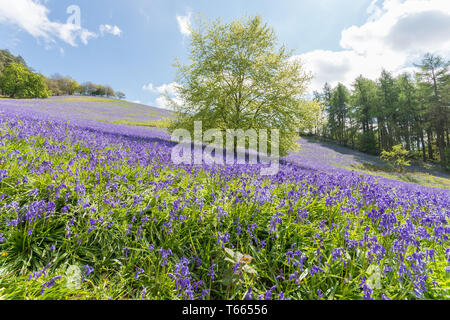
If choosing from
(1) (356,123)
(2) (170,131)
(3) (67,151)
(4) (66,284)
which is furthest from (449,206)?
(1) (356,123)

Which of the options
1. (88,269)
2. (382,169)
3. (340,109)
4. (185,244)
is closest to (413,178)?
(382,169)

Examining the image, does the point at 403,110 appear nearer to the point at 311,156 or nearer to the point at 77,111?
the point at 311,156

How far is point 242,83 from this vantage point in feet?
39.0

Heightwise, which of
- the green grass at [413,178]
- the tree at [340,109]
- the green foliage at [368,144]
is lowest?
the green grass at [413,178]

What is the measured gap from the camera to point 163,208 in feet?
10.5

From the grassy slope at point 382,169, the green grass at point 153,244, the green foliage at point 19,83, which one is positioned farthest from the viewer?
the green foliage at point 19,83

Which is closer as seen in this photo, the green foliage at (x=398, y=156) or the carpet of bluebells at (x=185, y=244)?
the carpet of bluebells at (x=185, y=244)

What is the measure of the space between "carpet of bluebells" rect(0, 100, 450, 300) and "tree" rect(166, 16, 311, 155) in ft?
27.3

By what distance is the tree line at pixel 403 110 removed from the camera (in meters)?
35.0

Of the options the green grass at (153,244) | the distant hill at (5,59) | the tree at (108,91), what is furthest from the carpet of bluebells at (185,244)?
the tree at (108,91)

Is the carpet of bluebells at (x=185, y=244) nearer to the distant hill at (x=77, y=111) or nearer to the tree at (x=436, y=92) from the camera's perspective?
the distant hill at (x=77, y=111)

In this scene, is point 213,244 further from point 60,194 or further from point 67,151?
point 67,151

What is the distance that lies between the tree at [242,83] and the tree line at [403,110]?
35515 millimetres

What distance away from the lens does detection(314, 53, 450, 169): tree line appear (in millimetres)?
34969
